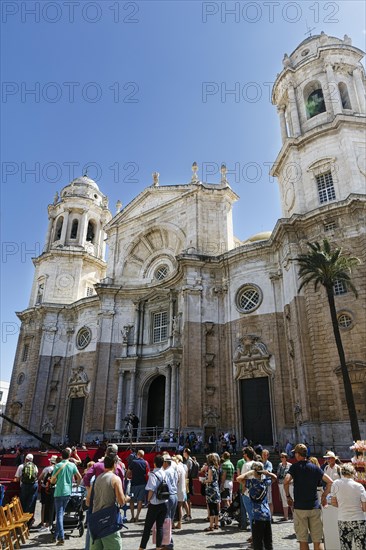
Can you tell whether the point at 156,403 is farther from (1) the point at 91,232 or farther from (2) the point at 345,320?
(1) the point at 91,232

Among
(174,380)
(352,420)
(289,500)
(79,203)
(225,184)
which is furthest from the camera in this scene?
(79,203)

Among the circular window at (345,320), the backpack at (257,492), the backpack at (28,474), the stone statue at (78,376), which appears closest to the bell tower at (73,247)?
the stone statue at (78,376)

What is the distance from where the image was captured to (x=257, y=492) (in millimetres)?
7051

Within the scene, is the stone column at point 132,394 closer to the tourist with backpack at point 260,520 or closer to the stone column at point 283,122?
the stone column at point 283,122

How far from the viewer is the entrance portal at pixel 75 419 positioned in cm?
3334

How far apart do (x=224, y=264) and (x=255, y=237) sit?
26.3ft

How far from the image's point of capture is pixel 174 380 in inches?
1125

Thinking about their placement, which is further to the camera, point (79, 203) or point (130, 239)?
point (79, 203)

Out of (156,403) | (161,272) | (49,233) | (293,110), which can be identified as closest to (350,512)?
(156,403)

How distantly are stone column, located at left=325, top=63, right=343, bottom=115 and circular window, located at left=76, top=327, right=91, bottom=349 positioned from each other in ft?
85.3

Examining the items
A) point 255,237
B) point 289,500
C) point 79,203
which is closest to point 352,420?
point 289,500

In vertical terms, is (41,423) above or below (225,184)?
below

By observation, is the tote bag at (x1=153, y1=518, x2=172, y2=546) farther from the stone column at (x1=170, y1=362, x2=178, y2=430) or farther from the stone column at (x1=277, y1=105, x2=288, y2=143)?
the stone column at (x1=277, y1=105, x2=288, y2=143)

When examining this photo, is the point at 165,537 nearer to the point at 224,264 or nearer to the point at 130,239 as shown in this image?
the point at 224,264
